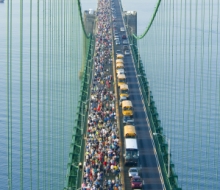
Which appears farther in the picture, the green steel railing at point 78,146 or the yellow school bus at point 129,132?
the yellow school bus at point 129,132

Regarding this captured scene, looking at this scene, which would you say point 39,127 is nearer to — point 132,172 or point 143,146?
point 143,146

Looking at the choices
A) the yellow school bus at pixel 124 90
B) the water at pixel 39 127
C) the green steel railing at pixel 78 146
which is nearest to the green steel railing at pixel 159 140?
the yellow school bus at pixel 124 90

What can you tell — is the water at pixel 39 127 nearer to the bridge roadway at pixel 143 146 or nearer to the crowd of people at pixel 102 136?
the crowd of people at pixel 102 136

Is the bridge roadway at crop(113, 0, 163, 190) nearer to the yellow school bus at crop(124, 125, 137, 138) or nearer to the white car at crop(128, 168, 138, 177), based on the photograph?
the white car at crop(128, 168, 138, 177)

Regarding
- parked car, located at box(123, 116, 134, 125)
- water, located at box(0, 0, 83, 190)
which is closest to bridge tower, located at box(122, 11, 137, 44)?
water, located at box(0, 0, 83, 190)

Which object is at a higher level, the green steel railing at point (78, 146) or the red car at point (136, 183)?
the green steel railing at point (78, 146)

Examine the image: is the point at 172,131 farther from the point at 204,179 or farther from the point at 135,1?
the point at 135,1
